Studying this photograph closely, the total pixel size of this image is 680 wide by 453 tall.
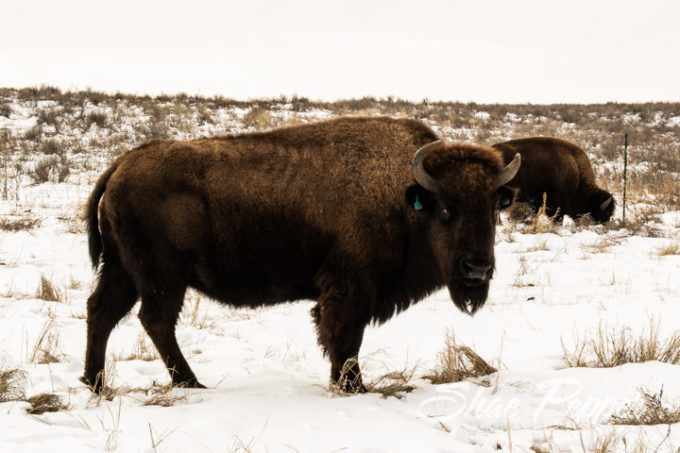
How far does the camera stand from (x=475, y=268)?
361 cm

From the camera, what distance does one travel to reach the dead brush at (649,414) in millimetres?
2938

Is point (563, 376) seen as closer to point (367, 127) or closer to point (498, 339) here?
point (498, 339)

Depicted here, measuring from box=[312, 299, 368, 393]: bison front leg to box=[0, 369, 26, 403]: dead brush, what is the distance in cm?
181

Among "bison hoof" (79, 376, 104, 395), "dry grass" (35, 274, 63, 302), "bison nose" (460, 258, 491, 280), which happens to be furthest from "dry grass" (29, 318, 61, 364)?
"bison nose" (460, 258, 491, 280)

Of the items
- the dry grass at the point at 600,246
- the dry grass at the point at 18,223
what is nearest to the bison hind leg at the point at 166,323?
the dry grass at the point at 18,223

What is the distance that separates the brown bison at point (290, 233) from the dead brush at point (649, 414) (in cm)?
108

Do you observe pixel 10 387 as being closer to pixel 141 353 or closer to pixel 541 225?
pixel 141 353

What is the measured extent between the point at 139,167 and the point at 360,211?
4.99 ft

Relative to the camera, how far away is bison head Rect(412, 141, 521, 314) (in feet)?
12.1

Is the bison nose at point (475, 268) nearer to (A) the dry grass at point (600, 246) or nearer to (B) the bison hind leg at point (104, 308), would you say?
(B) the bison hind leg at point (104, 308)

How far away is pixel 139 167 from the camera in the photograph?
12.9ft

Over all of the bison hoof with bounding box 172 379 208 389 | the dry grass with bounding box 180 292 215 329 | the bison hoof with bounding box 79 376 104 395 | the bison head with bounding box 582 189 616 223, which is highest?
the bison head with bounding box 582 189 616 223

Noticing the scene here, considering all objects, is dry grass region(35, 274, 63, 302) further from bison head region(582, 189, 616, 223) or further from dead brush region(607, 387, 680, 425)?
bison head region(582, 189, 616, 223)

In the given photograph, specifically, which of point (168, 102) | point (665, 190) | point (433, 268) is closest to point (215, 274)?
point (433, 268)
